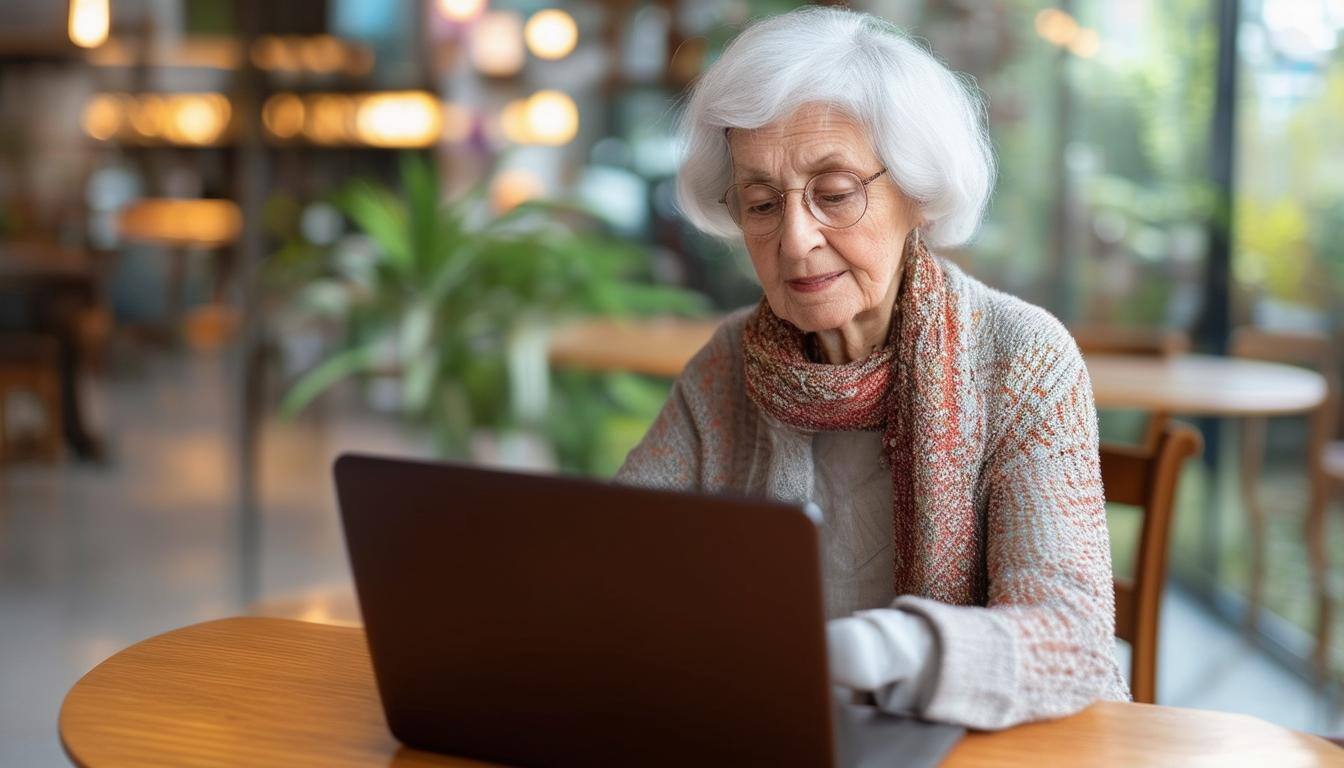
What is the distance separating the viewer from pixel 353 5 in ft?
17.4

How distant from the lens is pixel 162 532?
4.66m

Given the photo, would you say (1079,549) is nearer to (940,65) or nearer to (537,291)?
(940,65)

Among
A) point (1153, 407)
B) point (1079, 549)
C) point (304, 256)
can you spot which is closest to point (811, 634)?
point (1079, 549)

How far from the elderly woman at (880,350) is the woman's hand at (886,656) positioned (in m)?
0.18

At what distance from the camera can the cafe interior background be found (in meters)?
3.83

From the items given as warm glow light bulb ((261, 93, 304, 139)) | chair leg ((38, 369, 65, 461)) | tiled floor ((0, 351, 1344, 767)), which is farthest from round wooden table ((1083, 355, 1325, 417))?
chair leg ((38, 369, 65, 461))

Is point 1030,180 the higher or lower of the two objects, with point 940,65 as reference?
lower

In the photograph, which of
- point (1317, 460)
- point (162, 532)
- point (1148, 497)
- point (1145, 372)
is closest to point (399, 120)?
point (162, 532)

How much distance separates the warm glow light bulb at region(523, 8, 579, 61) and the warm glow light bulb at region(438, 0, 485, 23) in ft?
0.80

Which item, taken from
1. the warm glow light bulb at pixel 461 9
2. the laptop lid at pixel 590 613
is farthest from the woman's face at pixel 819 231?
the warm glow light bulb at pixel 461 9

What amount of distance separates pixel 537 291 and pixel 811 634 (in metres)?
3.13

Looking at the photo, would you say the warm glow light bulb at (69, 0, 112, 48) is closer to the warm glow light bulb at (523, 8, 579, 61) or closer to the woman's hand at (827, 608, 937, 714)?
the warm glow light bulb at (523, 8, 579, 61)

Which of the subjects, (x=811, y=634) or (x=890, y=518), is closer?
(x=811, y=634)

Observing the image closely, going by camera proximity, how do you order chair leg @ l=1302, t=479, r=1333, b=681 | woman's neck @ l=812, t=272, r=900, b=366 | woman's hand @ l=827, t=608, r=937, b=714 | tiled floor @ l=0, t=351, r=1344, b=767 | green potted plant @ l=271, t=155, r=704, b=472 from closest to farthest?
1. woman's hand @ l=827, t=608, r=937, b=714
2. woman's neck @ l=812, t=272, r=900, b=366
3. chair leg @ l=1302, t=479, r=1333, b=681
4. green potted plant @ l=271, t=155, r=704, b=472
5. tiled floor @ l=0, t=351, r=1344, b=767
